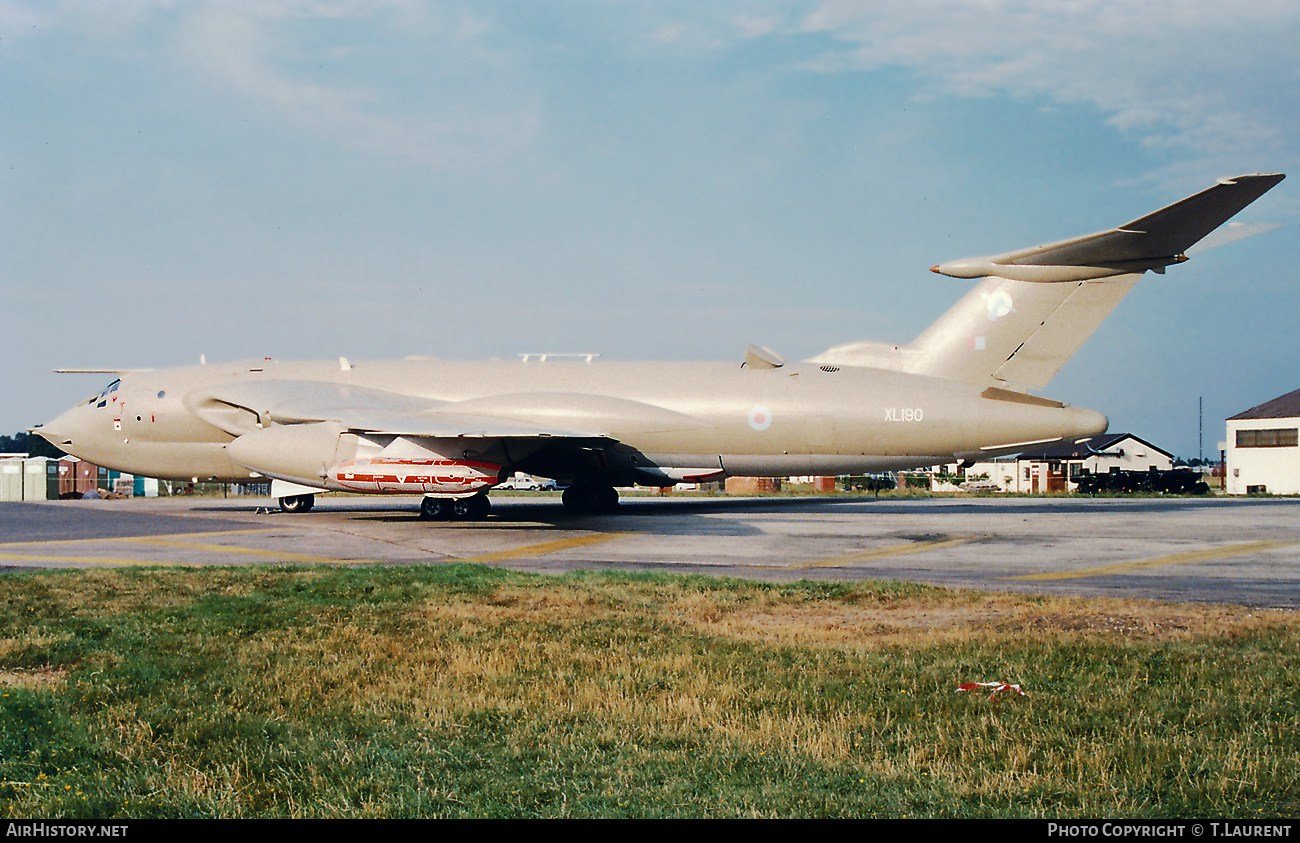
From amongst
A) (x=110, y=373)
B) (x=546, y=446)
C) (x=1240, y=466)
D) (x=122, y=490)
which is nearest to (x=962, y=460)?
(x=546, y=446)

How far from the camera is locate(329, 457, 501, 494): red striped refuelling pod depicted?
62.9ft

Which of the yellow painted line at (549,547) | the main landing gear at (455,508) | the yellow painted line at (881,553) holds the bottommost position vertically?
the yellow painted line at (549,547)

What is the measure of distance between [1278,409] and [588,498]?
4642cm

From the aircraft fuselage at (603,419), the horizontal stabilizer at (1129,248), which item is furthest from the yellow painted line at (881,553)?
the horizontal stabilizer at (1129,248)

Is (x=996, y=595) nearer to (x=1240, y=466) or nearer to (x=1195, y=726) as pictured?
(x=1195, y=726)

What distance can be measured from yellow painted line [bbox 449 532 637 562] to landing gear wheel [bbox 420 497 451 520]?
199 inches

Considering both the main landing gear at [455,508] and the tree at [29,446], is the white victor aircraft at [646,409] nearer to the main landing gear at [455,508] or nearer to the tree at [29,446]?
the main landing gear at [455,508]

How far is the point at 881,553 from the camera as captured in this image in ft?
49.9

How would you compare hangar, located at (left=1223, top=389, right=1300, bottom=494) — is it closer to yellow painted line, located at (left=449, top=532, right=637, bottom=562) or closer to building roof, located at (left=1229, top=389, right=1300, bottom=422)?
building roof, located at (left=1229, top=389, right=1300, bottom=422)

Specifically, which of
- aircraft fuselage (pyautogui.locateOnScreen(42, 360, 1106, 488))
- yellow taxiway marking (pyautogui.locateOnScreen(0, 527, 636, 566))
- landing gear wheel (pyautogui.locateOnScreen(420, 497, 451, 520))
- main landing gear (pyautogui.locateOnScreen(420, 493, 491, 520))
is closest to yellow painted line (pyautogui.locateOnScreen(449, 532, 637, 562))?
yellow taxiway marking (pyautogui.locateOnScreen(0, 527, 636, 566))

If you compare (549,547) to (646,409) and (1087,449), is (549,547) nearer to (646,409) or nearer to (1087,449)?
(646,409)

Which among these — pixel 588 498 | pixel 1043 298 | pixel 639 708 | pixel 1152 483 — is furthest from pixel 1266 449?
pixel 639 708

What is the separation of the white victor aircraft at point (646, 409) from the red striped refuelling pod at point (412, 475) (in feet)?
0.12

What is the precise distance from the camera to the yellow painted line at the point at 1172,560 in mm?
12352
